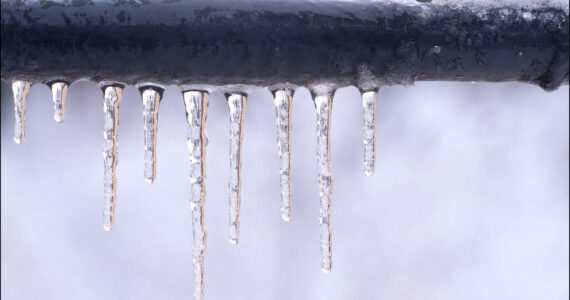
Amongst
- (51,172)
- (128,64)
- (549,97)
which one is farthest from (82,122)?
(128,64)

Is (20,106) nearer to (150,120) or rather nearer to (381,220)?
(150,120)

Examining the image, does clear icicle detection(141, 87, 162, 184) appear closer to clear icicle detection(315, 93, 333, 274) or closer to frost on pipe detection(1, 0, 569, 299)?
frost on pipe detection(1, 0, 569, 299)

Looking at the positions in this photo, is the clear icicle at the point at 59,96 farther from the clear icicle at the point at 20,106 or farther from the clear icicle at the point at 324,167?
the clear icicle at the point at 324,167

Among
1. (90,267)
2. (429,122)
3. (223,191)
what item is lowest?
(90,267)

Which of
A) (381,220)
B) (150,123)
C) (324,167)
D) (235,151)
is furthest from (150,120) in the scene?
(381,220)

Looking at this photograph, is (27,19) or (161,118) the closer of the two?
(27,19)

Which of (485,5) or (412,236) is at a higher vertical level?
(485,5)

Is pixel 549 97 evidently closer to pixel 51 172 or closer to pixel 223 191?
pixel 223 191

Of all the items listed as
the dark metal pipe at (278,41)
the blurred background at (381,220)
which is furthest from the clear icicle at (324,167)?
the blurred background at (381,220)
